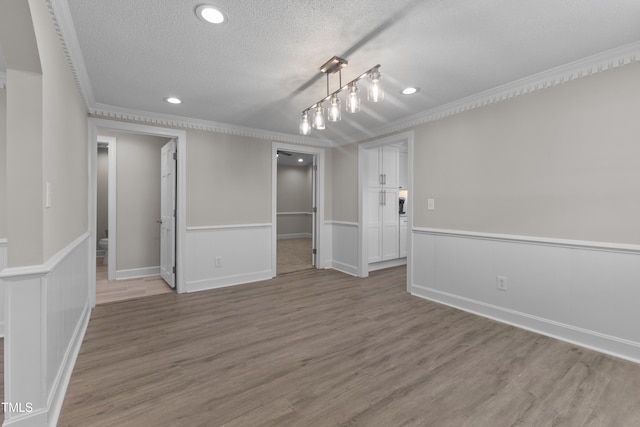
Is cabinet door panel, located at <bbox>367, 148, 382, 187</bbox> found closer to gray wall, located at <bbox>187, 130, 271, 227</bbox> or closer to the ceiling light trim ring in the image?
gray wall, located at <bbox>187, 130, 271, 227</bbox>

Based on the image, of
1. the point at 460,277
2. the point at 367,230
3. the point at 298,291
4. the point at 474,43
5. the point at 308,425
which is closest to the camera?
the point at 308,425

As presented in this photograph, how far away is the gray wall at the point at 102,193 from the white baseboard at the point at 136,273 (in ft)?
6.39

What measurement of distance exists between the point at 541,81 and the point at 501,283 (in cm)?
190

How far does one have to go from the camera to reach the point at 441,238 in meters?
3.31

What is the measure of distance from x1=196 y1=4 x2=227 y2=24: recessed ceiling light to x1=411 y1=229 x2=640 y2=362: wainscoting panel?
2933 millimetres

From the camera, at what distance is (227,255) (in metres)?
4.00

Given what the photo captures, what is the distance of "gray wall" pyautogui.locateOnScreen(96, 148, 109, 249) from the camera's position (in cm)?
557

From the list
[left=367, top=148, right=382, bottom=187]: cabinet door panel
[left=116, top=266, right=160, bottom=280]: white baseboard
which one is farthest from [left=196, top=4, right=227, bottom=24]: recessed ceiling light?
[left=116, top=266, right=160, bottom=280]: white baseboard

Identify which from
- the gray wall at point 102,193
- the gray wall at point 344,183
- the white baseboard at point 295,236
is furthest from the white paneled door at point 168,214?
the white baseboard at point 295,236

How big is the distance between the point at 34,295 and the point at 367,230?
3.81 m

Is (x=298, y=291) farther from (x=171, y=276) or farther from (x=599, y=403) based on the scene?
(x=599, y=403)

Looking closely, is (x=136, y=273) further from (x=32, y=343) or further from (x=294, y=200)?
(x=294, y=200)

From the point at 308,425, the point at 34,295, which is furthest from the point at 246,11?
the point at 308,425

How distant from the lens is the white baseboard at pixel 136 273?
4.27 m
